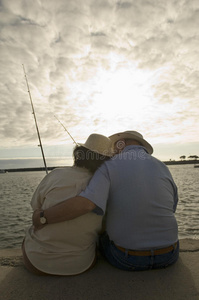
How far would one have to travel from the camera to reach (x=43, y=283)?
2.24 metres

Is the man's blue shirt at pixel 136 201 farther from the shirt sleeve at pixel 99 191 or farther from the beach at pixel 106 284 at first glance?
the beach at pixel 106 284

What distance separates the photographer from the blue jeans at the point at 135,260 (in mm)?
2287

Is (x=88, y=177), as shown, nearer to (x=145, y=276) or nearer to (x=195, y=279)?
(x=145, y=276)

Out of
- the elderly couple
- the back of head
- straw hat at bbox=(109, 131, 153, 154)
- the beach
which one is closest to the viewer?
the beach

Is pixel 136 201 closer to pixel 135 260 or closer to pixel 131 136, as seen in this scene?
pixel 135 260

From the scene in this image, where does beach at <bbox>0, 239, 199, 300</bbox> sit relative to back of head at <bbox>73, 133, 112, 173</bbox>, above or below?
below

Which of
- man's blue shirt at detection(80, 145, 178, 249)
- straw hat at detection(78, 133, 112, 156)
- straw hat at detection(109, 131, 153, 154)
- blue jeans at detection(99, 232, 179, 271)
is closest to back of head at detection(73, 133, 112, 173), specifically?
straw hat at detection(78, 133, 112, 156)

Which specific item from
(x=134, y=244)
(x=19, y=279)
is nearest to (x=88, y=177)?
(x=134, y=244)

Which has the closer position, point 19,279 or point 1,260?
point 19,279

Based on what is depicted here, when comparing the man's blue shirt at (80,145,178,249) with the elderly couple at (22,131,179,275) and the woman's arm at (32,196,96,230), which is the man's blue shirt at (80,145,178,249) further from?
the woman's arm at (32,196,96,230)

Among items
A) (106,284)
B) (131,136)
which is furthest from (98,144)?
(106,284)

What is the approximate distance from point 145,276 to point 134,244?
37 cm

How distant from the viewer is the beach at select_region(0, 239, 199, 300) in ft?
6.75

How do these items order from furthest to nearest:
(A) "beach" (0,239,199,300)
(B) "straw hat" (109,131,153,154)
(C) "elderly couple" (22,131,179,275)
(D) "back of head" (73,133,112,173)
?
(B) "straw hat" (109,131,153,154)
(D) "back of head" (73,133,112,173)
(C) "elderly couple" (22,131,179,275)
(A) "beach" (0,239,199,300)
